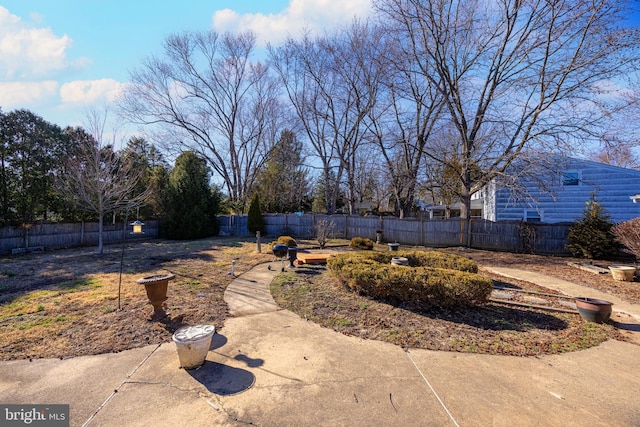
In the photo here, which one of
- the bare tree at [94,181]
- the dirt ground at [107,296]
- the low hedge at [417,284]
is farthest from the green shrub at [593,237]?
the bare tree at [94,181]

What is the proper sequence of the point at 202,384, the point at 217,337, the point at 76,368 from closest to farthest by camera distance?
the point at 202,384, the point at 76,368, the point at 217,337

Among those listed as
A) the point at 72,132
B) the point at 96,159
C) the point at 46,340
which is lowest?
the point at 46,340

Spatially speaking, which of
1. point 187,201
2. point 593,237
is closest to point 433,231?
point 593,237

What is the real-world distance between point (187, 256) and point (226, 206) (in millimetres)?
12573

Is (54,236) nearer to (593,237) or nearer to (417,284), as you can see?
(417,284)

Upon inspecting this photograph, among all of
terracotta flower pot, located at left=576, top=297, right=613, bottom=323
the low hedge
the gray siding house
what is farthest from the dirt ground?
the gray siding house

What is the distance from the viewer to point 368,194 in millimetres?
31938

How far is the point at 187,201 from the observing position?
16391mm

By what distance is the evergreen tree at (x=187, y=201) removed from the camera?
52.9 feet

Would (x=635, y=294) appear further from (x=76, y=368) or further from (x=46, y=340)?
(x=46, y=340)

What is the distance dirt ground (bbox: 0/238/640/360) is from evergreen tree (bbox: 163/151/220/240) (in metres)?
5.81

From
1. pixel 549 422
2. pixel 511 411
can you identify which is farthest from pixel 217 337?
pixel 549 422

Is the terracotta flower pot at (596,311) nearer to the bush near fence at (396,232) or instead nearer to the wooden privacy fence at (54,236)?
the bush near fence at (396,232)

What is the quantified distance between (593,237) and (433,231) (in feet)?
18.1
